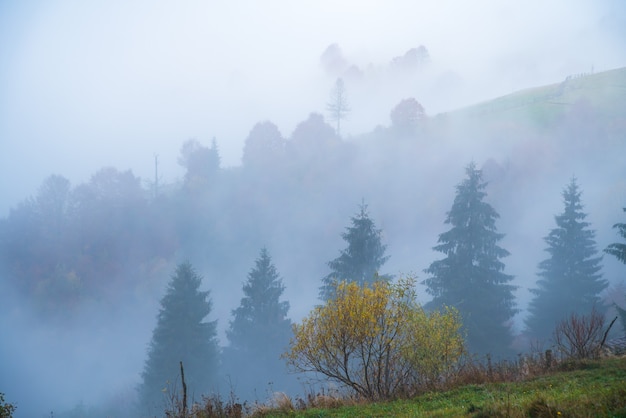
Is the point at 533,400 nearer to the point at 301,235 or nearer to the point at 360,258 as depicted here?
the point at 360,258

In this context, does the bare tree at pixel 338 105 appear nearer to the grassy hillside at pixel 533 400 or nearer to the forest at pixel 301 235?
the forest at pixel 301 235

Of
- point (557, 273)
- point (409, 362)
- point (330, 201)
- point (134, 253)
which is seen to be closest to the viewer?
point (409, 362)

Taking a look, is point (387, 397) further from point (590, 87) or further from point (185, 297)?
point (590, 87)

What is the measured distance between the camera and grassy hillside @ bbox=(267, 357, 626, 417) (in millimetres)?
7781

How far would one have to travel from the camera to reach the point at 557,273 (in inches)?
1345

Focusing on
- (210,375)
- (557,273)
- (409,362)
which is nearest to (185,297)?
(210,375)

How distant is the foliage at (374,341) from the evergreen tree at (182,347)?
22856 mm

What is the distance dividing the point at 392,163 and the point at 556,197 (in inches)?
1124

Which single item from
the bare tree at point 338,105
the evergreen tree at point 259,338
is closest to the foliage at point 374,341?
the evergreen tree at point 259,338

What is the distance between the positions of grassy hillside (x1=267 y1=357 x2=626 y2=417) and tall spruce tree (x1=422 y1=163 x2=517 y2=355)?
1641 cm

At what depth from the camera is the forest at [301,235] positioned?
113ft

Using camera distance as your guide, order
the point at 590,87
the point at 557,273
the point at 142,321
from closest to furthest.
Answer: the point at 557,273 < the point at 142,321 < the point at 590,87

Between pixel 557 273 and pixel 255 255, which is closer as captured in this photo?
pixel 557 273

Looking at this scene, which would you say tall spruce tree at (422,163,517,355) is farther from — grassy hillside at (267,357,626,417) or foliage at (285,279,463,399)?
grassy hillside at (267,357,626,417)
